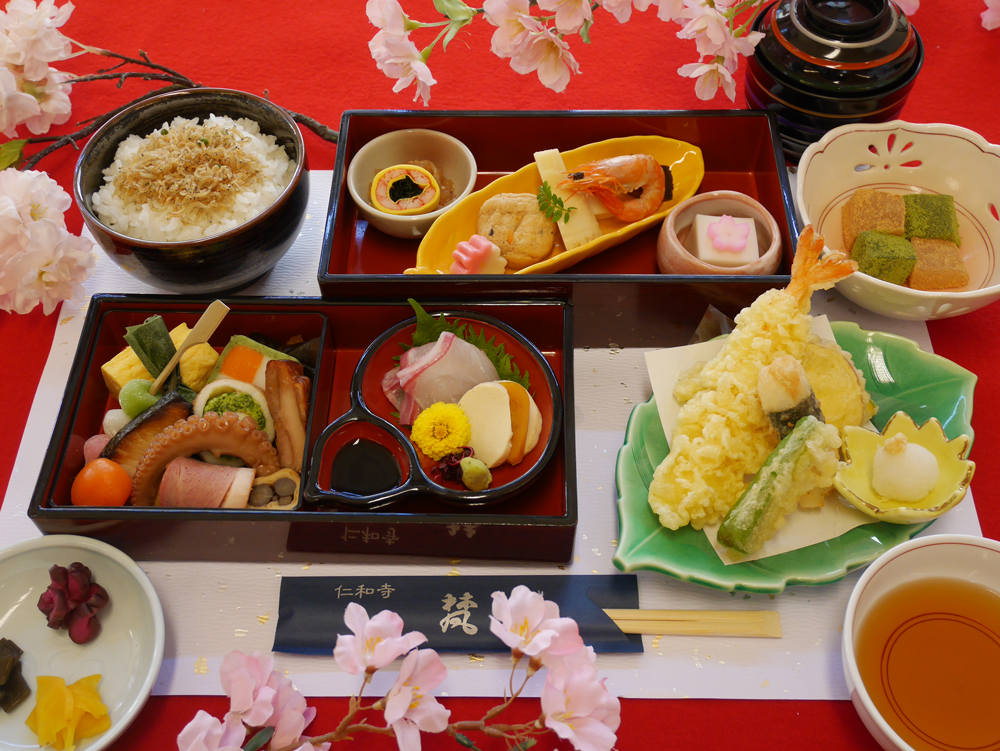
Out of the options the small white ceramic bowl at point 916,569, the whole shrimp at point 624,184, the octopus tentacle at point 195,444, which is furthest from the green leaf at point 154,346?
the small white ceramic bowl at point 916,569

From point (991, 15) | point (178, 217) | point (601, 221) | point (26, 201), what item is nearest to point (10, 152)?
point (26, 201)

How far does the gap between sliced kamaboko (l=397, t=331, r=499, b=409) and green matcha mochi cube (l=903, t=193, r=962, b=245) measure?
1.20 m

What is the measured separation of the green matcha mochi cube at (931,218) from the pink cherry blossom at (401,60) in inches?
50.2

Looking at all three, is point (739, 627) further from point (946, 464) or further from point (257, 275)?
point (257, 275)

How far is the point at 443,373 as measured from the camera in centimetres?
164

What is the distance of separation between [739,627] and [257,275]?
1.42m

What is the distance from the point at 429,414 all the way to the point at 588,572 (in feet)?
1.58

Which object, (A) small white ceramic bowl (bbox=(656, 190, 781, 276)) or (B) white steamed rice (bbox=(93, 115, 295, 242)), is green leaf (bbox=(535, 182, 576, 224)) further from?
Result: (B) white steamed rice (bbox=(93, 115, 295, 242))

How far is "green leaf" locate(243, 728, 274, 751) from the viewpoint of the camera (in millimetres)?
1140

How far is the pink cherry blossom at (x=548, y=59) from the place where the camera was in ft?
5.49

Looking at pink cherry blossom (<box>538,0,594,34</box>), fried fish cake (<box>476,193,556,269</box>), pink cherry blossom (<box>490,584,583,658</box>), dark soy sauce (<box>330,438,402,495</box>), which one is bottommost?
dark soy sauce (<box>330,438,402,495</box>)

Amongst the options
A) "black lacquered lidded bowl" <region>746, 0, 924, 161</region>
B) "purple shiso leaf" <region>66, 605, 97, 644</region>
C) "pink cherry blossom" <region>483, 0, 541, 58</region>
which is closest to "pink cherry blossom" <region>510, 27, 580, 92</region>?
"pink cherry blossom" <region>483, 0, 541, 58</region>

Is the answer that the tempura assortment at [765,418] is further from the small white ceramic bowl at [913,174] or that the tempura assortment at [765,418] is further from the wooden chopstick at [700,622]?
the small white ceramic bowl at [913,174]

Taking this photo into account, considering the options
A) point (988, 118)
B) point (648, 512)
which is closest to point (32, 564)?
point (648, 512)
